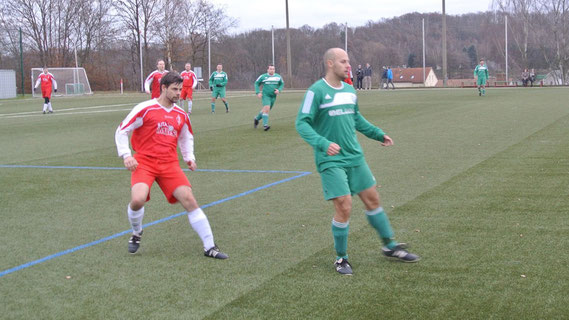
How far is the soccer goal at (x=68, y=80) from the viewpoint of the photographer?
54.2 metres

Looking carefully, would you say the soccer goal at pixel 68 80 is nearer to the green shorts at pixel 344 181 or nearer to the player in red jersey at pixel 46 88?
the player in red jersey at pixel 46 88

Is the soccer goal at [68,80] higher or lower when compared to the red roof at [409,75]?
lower

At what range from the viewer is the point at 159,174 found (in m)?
6.11

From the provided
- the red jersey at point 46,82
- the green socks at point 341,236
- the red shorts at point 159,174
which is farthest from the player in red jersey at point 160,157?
the red jersey at point 46,82

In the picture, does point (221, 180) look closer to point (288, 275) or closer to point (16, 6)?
point (288, 275)

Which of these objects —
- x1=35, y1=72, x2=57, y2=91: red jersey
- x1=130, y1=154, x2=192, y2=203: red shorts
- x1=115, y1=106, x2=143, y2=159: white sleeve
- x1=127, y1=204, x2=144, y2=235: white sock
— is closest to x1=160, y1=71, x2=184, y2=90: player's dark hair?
x1=115, y1=106, x2=143, y2=159: white sleeve

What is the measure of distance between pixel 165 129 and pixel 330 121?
1641mm

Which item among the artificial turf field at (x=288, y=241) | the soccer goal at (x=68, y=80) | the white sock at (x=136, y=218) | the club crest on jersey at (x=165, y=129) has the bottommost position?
the artificial turf field at (x=288, y=241)

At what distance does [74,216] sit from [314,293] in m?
4.10

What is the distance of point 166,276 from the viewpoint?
5516 mm

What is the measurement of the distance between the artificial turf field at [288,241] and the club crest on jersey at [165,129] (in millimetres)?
1138

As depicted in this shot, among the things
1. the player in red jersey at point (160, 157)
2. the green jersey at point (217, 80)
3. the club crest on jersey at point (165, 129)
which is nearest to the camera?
the player in red jersey at point (160, 157)

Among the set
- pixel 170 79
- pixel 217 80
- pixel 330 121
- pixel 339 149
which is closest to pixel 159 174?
pixel 170 79

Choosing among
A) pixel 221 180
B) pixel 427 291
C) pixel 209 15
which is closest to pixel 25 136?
pixel 221 180
